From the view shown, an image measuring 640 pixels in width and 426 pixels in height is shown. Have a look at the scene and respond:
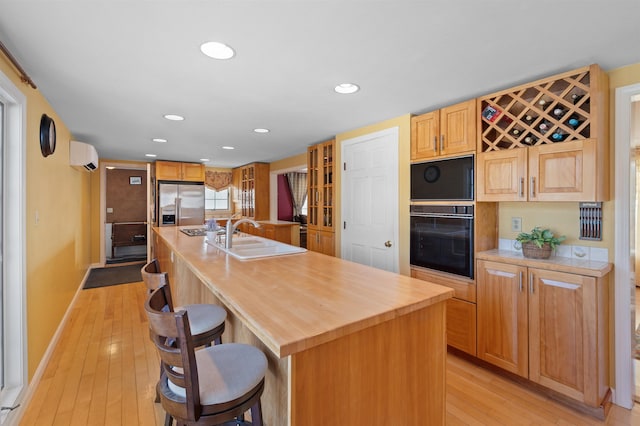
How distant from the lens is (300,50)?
1.81 metres

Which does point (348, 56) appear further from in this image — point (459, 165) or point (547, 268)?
point (547, 268)

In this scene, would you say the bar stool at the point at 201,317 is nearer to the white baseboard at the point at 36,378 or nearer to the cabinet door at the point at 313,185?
the white baseboard at the point at 36,378

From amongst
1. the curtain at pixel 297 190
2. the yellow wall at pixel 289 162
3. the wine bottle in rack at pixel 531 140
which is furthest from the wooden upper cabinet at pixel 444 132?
the curtain at pixel 297 190

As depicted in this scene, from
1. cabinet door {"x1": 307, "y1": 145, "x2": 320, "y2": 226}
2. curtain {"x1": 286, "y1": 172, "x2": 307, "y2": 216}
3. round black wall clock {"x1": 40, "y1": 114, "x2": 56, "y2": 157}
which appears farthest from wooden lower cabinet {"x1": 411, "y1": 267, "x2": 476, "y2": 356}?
curtain {"x1": 286, "y1": 172, "x2": 307, "y2": 216}

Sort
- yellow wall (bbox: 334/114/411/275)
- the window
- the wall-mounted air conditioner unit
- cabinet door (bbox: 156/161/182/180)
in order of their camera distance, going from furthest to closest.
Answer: the window → cabinet door (bbox: 156/161/182/180) → the wall-mounted air conditioner unit → yellow wall (bbox: 334/114/411/275)

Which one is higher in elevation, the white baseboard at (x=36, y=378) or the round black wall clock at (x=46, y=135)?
the round black wall clock at (x=46, y=135)

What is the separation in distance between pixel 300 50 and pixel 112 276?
18.5 ft

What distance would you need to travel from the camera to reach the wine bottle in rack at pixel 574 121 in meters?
A: 2.04

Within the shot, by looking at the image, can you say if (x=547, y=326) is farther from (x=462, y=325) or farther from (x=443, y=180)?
(x=443, y=180)

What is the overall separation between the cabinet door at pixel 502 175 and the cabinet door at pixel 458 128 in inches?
7.2

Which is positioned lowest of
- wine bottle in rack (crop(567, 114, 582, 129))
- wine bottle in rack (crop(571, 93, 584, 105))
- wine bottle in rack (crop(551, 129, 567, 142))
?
wine bottle in rack (crop(551, 129, 567, 142))

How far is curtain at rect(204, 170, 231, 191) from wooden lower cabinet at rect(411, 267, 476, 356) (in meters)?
6.20

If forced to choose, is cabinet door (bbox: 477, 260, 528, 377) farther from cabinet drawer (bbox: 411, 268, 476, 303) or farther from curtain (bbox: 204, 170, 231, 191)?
curtain (bbox: 204, 170, 231, 191)

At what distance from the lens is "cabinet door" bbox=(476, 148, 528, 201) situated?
2.27 meters
